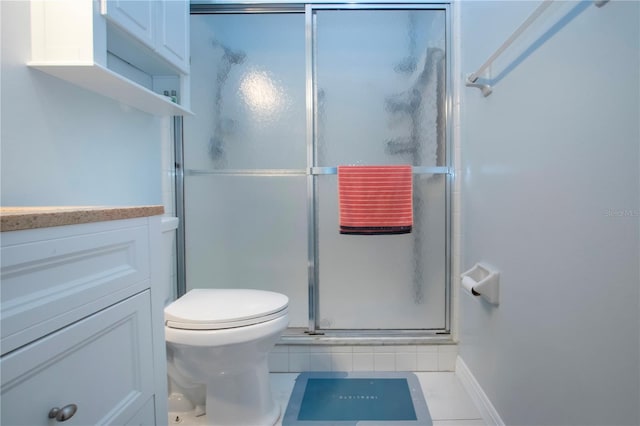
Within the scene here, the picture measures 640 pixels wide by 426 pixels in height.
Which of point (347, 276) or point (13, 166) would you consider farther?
point (347, 276)

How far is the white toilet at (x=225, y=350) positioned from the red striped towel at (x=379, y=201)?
0.55 meters

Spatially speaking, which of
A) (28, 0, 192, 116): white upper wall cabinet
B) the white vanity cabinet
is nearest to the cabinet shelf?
(28, 0, 192, 116): white upper wall cabinet

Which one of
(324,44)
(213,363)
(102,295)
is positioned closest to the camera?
(102,295)

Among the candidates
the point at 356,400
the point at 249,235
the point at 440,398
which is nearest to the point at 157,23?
the point at 249,235

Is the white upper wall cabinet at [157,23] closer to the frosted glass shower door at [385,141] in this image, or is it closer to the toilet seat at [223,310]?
the frosted glass shower door at [385,141]

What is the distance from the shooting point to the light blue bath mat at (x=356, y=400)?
1321 millimetres

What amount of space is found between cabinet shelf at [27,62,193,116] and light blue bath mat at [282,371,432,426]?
1.40 meters

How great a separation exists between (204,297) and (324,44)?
54.4 inches

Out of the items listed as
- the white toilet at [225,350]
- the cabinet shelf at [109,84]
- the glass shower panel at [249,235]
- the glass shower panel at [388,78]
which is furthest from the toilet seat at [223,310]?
the glass shower panel at [388,78]

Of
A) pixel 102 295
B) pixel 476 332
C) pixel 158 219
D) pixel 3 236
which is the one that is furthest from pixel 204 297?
pixel 476 332

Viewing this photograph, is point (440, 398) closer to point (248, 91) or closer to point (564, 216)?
point (564, 216)

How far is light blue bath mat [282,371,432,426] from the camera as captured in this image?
132cm

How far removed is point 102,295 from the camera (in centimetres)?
62

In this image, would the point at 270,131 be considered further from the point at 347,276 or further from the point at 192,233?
the point at 347,276
